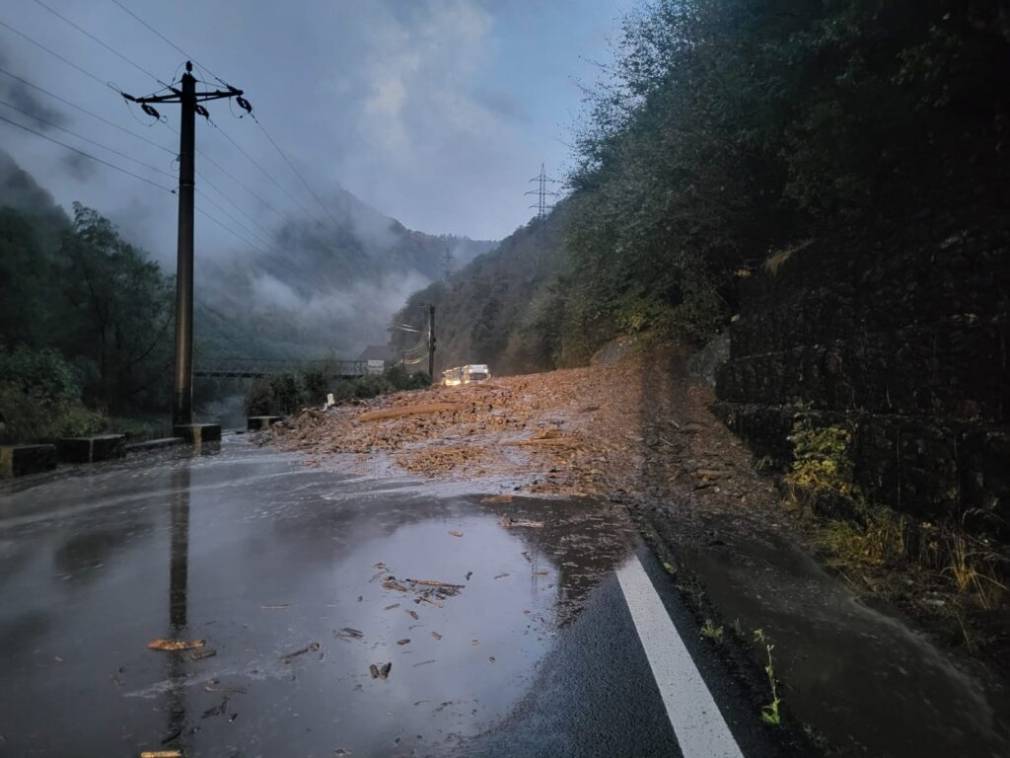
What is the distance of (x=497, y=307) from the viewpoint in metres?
81.3

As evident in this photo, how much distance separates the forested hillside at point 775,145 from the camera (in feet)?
17.0

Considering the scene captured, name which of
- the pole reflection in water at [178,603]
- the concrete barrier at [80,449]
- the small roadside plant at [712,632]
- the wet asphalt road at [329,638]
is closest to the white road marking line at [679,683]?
the wet asphalt road at [329,638]

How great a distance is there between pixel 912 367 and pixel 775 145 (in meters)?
5.51

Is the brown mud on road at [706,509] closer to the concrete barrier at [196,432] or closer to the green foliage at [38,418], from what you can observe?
the concrete barrier at [196,432]

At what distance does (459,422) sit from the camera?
13422 mm

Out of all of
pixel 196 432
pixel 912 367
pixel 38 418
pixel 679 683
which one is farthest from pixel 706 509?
pixel 196 432

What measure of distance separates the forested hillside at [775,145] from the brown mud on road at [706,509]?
9.06 feet

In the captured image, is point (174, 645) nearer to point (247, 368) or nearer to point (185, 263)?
point (185, 263)

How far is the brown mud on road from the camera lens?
9.00 feet

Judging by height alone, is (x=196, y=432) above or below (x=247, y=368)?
below

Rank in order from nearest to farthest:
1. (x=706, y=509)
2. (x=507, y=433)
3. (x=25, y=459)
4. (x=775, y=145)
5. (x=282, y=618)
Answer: (x=282, y=618), (x=706, y=509), (x=25, y=459), (x=775, y=145), (x=507, y=433)

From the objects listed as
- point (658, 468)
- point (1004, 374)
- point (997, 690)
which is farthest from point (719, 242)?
point (997, 690)

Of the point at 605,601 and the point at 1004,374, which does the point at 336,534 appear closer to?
the point at 605,601

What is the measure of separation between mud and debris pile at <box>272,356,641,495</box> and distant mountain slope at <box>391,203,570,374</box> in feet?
72.3
